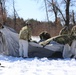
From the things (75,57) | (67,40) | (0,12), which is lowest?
(75,57)

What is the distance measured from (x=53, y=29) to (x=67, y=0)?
5020 millimetres

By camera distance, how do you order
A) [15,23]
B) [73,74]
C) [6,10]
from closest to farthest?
[73,74] < [6,10] < [15,23]

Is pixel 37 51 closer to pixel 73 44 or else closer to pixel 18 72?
pixel 73 44

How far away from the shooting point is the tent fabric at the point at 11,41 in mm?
13468

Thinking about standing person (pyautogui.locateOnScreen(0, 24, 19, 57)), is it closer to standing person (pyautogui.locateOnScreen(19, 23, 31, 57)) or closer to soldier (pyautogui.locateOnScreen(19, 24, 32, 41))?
standing person (pyautogui.locateOnScreen(19, 23, 31, 57))

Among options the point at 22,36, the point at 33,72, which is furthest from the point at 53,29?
the point at 33,72

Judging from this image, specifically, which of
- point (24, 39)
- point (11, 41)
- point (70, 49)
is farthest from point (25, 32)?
point (70, 49)

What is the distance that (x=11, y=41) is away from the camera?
1359 cm

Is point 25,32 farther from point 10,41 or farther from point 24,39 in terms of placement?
point 10,41

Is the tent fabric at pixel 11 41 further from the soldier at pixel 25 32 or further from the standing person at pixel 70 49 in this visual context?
the standing person at pixel 70 49

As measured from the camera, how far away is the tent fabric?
44.2ft

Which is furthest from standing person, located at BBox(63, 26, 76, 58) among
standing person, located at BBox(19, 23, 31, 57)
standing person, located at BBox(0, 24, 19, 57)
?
standing person, located at BBox(0, 24, 19, 57)

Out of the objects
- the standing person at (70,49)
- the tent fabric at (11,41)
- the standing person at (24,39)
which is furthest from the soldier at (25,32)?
the standing person at (70,49)

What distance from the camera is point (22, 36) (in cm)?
1284
